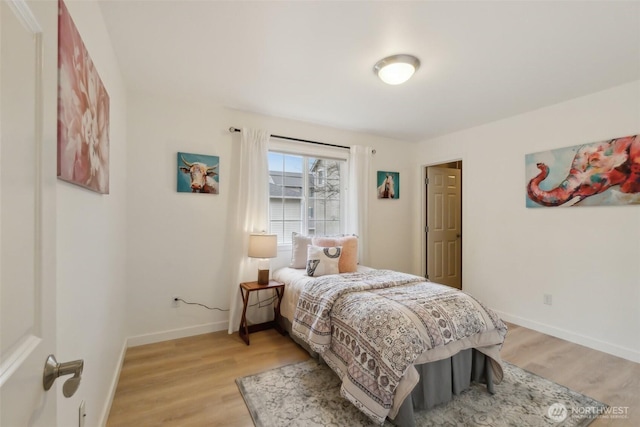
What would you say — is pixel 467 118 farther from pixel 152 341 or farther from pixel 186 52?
pixel 152 341

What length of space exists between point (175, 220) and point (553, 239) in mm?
4018

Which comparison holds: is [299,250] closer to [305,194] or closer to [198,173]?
[305,194]

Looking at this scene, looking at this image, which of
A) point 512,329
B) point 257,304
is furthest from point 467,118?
point 257,304

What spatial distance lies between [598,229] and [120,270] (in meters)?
4.40

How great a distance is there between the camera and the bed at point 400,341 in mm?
1594

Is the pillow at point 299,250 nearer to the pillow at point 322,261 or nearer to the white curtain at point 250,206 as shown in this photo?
the pillow at point 322,261

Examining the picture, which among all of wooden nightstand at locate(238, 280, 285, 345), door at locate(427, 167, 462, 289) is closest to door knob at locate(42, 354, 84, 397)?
wooden nightstand at locate(238, 280, 285, 345)

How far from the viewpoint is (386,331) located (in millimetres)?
1685

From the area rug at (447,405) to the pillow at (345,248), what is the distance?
118cm

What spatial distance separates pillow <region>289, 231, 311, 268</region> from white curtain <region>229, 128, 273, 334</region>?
401 mm

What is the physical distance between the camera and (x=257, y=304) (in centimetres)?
323

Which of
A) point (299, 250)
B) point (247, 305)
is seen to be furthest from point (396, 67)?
point (247, 305)

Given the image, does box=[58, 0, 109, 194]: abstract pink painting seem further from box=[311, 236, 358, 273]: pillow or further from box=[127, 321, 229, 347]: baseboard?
box=[311, 236, 358, 273]: pillow

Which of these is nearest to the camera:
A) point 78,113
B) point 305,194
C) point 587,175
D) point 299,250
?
point 78,113
